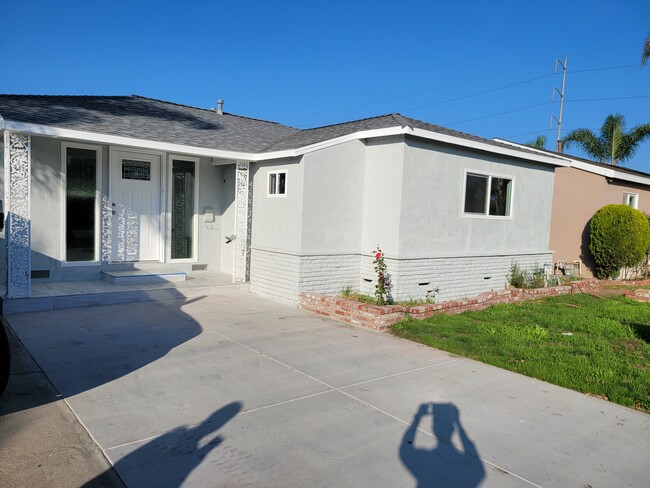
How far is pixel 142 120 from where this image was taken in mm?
9906

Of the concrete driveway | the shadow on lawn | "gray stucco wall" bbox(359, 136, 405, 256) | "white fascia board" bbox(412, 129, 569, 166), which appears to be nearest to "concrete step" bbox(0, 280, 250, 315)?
the concrete driveway

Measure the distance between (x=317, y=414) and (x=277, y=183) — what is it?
6.01 metres

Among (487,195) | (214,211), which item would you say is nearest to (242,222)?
(214,211)

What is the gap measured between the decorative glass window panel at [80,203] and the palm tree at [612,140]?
2580 centimetres

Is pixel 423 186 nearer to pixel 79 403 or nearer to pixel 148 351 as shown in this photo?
pixel 148 351

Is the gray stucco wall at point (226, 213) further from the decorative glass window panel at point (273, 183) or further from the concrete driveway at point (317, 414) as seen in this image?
the concrete driveway at point (317, 414)

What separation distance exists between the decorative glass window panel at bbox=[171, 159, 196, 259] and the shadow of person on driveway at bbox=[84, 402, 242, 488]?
23.9 ft

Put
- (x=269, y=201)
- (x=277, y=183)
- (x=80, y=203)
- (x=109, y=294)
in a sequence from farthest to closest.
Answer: (x=269, y=201)
(x=277, y=183)
(x=80, y=203)
(x=109, y=294)

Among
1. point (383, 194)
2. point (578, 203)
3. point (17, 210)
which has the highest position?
point (578, 203)

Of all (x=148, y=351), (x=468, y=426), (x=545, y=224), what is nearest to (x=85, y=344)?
(x=148, y=351)

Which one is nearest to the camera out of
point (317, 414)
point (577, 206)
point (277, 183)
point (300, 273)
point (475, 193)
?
point (317, 414)

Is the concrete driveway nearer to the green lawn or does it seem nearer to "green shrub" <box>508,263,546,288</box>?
the green lawn

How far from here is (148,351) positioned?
592 centimetres

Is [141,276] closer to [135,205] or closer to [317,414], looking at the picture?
[135,205]
